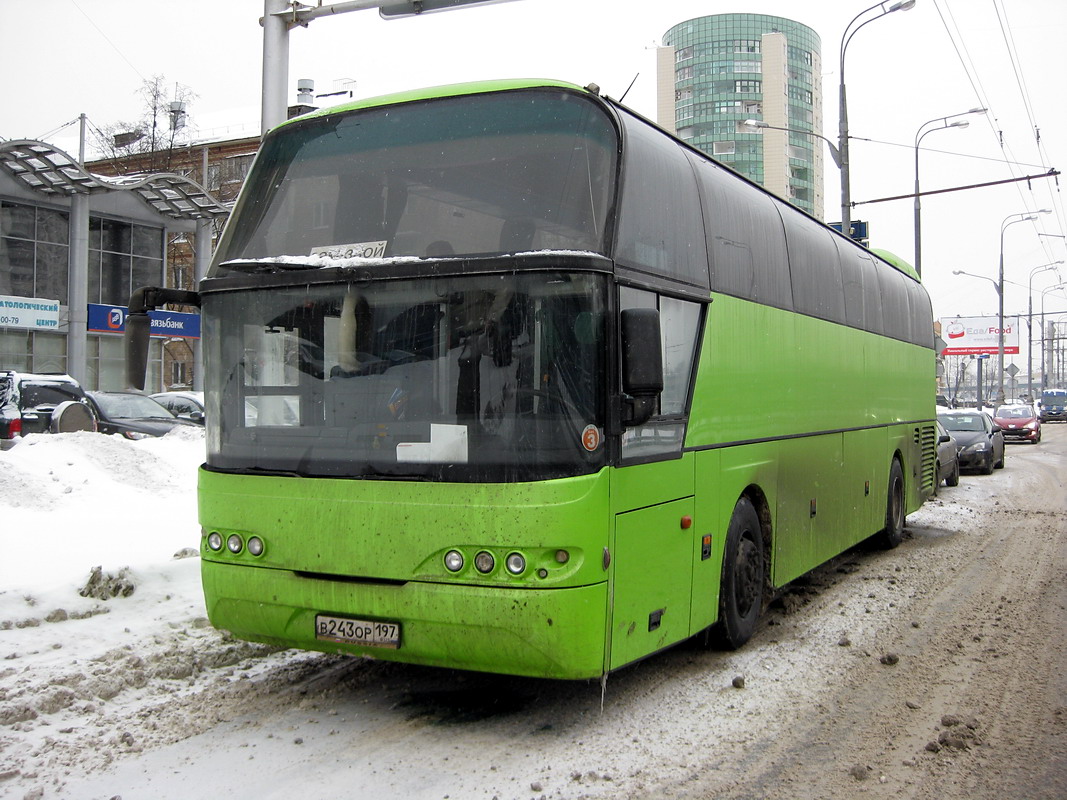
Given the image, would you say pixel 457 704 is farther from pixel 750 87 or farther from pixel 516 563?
pixel 750 87

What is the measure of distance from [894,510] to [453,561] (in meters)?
8.63

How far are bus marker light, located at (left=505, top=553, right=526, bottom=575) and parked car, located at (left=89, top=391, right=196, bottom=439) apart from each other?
15133mm

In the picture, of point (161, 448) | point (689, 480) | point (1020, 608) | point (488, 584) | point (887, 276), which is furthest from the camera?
point (161, 448)

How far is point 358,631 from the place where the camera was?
207 inches

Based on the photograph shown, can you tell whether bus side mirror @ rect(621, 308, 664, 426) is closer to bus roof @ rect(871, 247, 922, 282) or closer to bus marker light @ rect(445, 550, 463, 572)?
bus marker light @ rect(445, 550, 463, 572)

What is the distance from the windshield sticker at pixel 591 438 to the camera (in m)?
5.02

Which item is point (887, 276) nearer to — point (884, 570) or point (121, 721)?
point (884, 570)

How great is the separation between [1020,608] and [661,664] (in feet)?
12.1

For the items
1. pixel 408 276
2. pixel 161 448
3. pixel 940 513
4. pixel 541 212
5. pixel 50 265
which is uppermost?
pixel 50 265

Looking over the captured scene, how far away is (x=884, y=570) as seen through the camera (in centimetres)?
1063

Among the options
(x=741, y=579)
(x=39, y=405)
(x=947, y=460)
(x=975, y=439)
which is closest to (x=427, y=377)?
(x=741, y=579)

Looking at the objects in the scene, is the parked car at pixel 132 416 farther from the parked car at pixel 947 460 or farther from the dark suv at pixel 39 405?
the parked car at pixel 947 460

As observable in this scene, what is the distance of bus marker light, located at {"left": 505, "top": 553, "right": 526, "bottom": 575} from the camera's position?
4918mm

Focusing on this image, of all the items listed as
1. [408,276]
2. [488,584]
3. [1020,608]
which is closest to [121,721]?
[488,584]
